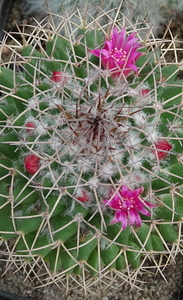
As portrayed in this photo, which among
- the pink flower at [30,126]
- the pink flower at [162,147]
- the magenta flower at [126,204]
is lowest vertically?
the magenta flower at [126,204]

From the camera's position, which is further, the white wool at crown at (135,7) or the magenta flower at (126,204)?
the white wool at crown at (135,7)

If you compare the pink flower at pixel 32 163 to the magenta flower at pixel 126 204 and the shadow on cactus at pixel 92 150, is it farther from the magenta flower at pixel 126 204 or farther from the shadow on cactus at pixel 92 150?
the magenta flower at pixel 126 204

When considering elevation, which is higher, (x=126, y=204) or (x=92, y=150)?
(x=92, y=150)

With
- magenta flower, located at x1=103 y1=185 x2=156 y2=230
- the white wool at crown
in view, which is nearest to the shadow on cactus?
magenta flower, located at x1=103 y1=185 x2=156 y2=230

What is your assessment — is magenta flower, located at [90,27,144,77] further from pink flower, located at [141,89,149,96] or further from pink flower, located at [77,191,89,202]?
pink flower, located at [77,191,89,202]

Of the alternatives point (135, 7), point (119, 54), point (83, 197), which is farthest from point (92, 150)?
point (135, 7)

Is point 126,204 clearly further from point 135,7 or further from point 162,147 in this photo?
point 135,7

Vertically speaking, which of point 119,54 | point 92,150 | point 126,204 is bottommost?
point 126,204

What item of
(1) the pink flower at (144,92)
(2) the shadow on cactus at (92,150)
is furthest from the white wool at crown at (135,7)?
(1) the pink flower at (144,92)
